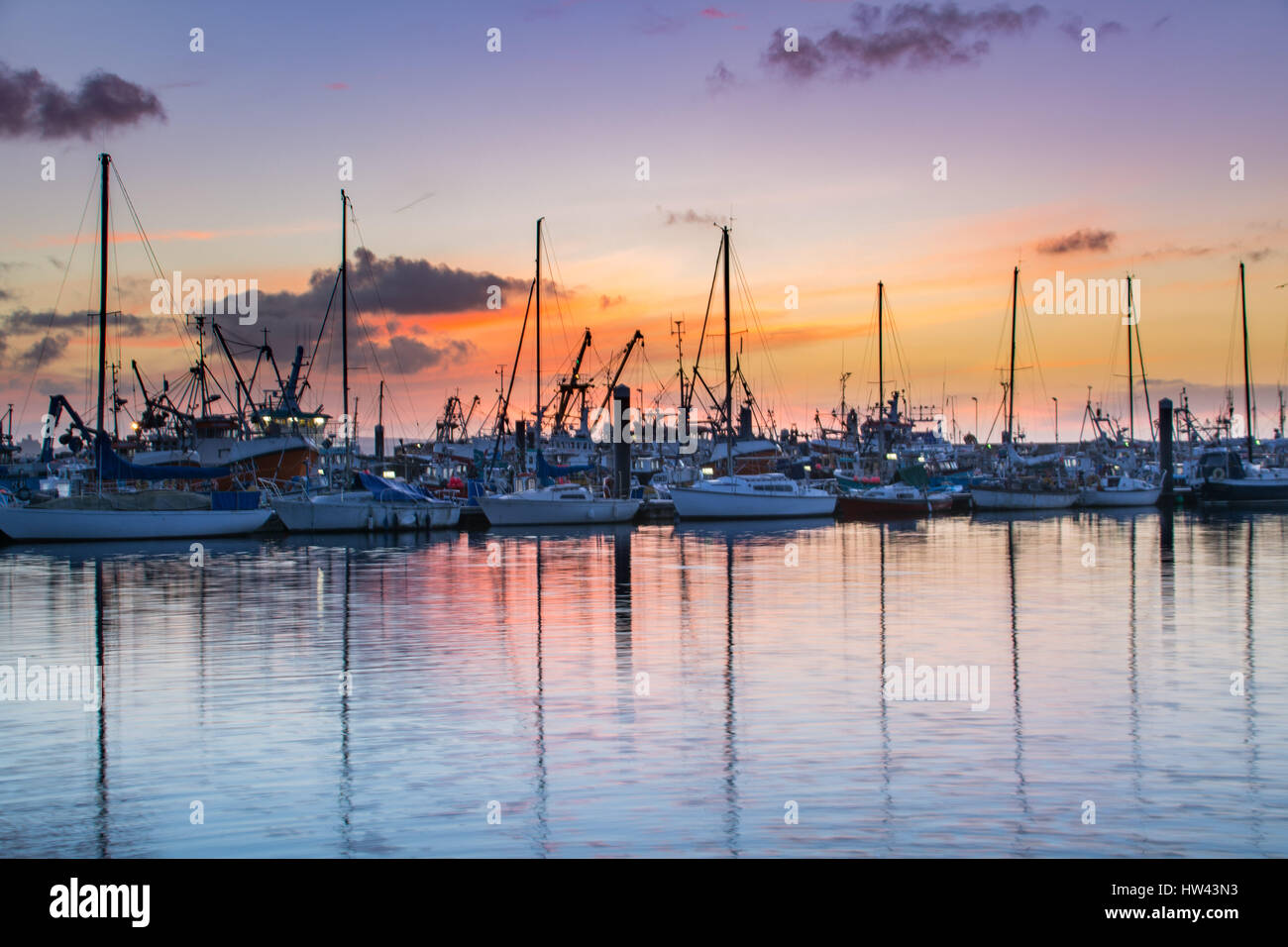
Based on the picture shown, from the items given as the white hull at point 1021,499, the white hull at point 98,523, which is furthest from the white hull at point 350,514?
the white hull at point 1021,499

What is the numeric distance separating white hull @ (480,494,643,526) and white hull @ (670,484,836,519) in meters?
4.33

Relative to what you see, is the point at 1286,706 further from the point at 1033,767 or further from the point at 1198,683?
the point at 1033,767

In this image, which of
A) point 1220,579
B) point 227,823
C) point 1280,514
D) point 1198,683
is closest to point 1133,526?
point 1280,514

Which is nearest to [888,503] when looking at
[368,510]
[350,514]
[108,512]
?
[368,510]

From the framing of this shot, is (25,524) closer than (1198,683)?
No

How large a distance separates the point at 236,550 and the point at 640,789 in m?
50.7

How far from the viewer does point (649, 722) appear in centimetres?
1788

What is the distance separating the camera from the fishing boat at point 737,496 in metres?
87.1

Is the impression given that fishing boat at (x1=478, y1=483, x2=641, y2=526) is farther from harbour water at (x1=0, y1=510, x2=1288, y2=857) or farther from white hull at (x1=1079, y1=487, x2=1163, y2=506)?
white hull at (x1=1079, y1=487, x2=1163, y2=506)

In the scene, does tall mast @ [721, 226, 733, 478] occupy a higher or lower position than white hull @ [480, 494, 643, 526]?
higher

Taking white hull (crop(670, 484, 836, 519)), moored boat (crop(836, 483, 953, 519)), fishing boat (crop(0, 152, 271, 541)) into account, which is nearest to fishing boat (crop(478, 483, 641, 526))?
white hull (crop(670, 484, 836, 519))

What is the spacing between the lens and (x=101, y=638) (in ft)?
91.8

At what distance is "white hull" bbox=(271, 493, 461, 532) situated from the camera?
73.4 metres
